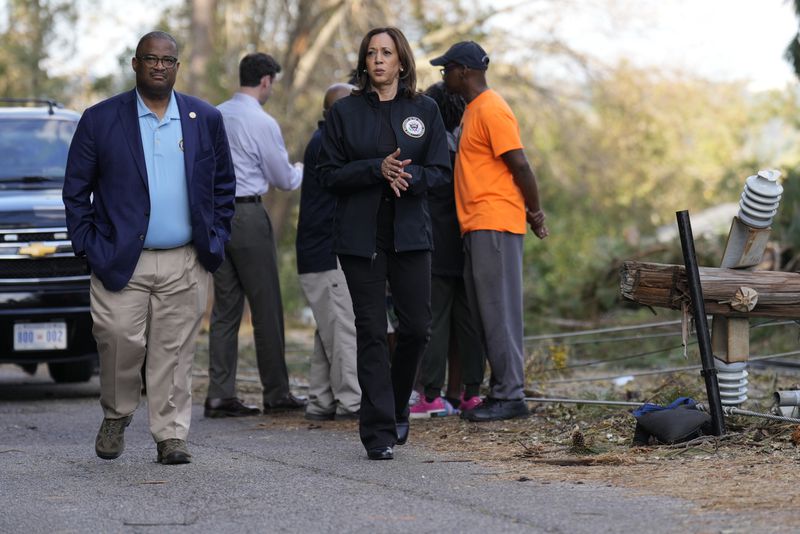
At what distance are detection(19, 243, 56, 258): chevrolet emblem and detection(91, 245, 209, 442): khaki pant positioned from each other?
312cm

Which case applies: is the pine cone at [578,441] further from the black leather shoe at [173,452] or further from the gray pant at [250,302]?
the gray pant at [250,302]

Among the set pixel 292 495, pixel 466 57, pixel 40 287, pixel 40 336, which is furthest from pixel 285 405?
pixel 292 495

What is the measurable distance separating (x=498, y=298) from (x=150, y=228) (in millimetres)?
2509

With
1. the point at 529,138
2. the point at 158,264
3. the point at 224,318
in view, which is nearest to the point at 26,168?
the point at 224,318

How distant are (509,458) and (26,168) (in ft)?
18.3

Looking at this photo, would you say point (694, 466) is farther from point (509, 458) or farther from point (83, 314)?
point (83, 314)

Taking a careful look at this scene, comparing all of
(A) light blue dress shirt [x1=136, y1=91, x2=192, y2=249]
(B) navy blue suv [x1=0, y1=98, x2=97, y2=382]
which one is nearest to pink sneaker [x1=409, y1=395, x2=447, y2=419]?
(A) light blue dress shirt [x1=136, y1=91, x2=192, y2=249]

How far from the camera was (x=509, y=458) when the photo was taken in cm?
681

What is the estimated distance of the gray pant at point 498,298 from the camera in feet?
26.9

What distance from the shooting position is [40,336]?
966 centimetres

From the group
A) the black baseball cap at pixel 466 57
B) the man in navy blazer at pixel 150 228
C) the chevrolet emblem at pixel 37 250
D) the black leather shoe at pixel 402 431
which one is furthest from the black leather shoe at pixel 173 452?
the chevrolet emblem at pixel 37 250

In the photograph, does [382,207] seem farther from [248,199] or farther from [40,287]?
[40,287]

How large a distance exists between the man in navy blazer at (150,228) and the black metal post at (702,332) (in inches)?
95.4

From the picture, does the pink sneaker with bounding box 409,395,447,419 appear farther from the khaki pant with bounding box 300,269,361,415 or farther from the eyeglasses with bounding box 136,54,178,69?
the eyeglasses with bounding box 136,54,178,69
